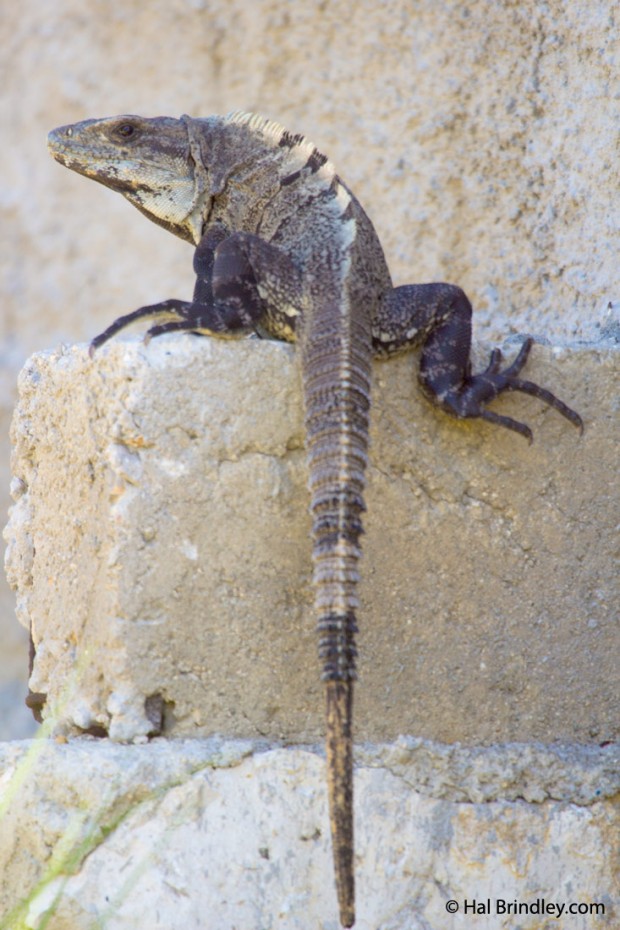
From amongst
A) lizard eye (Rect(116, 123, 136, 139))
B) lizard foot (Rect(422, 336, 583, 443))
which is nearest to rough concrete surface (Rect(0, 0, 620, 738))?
lizard foot (Rect(422, 336, 583, 443))

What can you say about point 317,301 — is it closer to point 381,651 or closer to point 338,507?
point 338,507

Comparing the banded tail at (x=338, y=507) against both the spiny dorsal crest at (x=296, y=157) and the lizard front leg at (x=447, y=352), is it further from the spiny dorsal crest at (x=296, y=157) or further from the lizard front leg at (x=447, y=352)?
the spiny dorsal crest at (x=296, y=157)

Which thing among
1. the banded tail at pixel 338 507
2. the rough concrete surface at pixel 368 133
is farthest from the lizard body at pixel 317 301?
the rough concrete surface at pixel 368 133

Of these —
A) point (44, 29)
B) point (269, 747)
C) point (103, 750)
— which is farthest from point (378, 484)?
point (44, 29)

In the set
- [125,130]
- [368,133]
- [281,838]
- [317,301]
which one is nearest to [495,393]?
[317,301]

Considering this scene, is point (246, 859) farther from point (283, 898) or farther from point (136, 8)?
point (136, 8)

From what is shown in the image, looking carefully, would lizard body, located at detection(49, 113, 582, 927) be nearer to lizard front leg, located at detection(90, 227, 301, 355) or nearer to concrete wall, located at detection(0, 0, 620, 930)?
lizard front leg, located at detection(90, 227, 301, 355)

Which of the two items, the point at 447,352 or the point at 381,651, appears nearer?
the point at 381,651
